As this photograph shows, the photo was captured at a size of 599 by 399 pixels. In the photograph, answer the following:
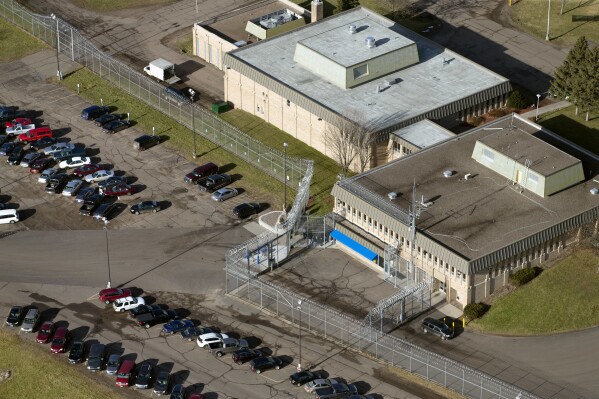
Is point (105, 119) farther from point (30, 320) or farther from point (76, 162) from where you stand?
point (30, 320)

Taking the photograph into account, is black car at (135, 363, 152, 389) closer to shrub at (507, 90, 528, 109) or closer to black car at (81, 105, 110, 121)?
black car at (81, 105, 110, 121)

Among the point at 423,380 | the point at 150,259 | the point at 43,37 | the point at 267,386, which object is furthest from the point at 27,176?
the point at 423,380

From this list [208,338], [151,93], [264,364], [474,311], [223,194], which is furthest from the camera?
[151,93]

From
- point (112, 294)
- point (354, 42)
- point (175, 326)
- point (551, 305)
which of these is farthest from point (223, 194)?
point (551, 305)

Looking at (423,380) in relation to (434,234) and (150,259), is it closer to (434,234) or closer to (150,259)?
(434,234)

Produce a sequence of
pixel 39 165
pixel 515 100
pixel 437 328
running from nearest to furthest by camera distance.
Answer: pixel 437 328, pixel 39 165, pixel 515 100

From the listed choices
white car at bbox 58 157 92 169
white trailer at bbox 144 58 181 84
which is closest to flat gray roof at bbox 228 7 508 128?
white trailer at bbox 144 58 181 84

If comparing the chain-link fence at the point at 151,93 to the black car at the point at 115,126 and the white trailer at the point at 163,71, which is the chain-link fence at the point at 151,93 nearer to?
the white trailer at the point at 163,71
